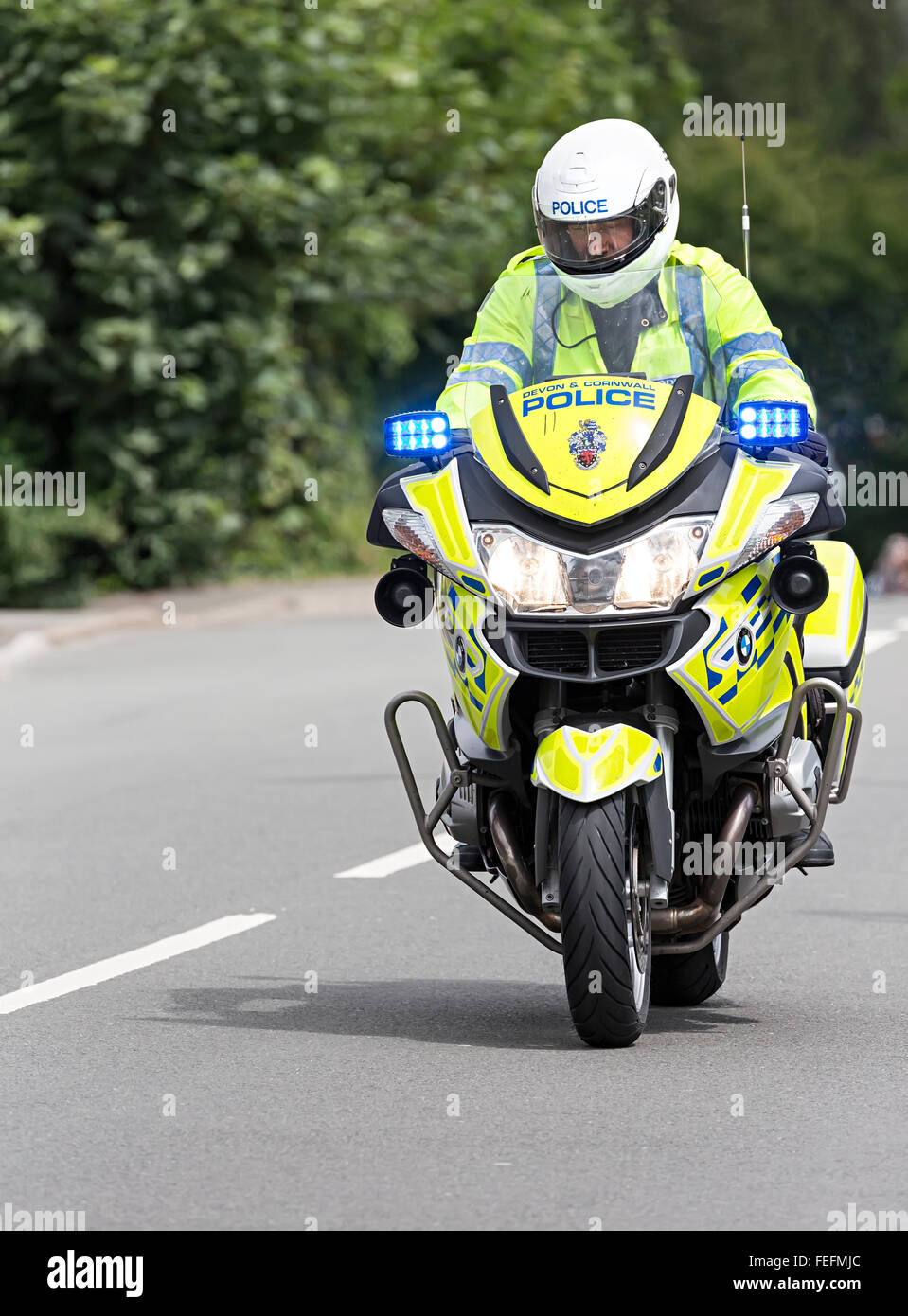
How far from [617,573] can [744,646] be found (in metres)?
0.38

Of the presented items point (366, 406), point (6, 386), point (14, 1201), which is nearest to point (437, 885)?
point (14, 1201)

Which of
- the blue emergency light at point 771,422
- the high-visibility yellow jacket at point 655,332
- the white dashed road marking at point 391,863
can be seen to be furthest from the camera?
the white dashed road marking at point 391,863

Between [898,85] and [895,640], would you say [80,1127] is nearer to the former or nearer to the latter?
[895,640]

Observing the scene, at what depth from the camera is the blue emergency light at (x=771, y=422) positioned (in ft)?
20.5

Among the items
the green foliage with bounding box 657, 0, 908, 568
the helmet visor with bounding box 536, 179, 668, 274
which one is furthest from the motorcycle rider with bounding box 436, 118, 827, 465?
the green foliage with bounding box 657, 0, 908, 568

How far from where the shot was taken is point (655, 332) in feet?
22.5

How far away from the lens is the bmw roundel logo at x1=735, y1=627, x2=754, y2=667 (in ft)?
21.0

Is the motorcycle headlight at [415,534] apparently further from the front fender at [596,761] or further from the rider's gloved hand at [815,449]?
the rider's gloved hand at [815,449]

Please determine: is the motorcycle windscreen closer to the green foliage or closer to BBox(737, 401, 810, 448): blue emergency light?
BBox(737, 401, 810, 448): blue emergency light

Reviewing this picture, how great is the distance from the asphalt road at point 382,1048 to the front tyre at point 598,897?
0.73ft

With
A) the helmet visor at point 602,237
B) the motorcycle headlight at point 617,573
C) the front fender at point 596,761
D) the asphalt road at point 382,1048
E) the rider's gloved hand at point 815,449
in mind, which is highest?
the helmet visor at point 602,237

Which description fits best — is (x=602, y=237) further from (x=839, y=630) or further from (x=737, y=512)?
(x=839, y=630)

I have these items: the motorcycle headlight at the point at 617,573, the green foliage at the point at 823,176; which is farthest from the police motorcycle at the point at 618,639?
the green foliage at the point at 823,176

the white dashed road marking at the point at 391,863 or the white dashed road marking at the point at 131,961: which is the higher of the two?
the white dashed road marking at the point at 391,863
